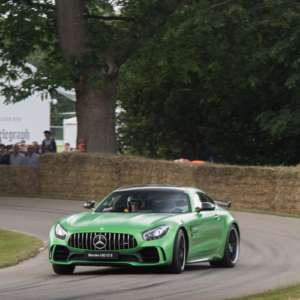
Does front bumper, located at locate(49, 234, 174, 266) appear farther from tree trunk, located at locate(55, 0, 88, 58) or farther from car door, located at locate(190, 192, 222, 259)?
tree trunk, located at locate(55, 0, 88, 58)

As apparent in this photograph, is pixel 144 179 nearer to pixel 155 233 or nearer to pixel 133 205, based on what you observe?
pixel 133 205

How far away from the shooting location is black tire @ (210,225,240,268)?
17.6 m

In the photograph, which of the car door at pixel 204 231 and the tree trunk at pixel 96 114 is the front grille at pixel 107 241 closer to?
the car door at pixel 204 231

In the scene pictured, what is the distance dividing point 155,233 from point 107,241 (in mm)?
699

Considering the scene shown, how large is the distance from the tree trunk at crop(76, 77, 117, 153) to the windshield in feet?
70.2

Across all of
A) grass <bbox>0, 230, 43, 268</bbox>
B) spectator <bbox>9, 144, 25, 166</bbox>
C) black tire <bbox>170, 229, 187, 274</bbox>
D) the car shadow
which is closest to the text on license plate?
the car shadow

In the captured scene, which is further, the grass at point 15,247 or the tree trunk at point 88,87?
the tree trunk at point 88,87

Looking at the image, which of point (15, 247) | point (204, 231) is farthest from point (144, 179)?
point (204, 231)

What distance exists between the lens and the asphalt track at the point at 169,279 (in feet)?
42.8

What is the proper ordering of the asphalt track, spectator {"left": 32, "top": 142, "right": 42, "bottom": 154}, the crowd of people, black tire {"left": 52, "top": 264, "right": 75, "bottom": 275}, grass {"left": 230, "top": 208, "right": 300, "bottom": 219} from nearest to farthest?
the asphalt track < black tire {"left": 52, "top": 264, "right": 75, "bottom": 275} < grass {"left": 230, "top": 208, "right": 300, "bottom": 219} < the crowd of people < spectator {"left": 32, "top": 142, "right": 42, "bottom": 154}

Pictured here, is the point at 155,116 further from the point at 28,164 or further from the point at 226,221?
the point at 226,221

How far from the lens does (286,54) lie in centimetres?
3941

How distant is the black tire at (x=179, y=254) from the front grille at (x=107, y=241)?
24.6 inches

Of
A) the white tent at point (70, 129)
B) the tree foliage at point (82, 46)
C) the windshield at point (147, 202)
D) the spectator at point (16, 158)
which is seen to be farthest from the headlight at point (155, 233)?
the white tent at point (70, 129)
